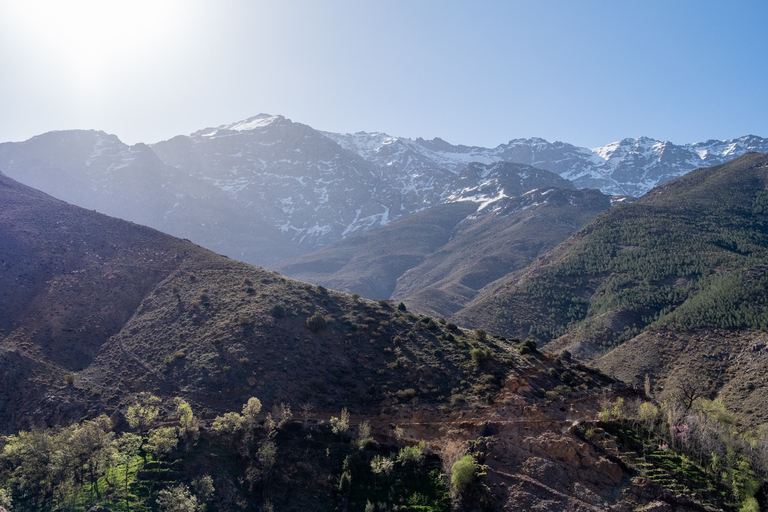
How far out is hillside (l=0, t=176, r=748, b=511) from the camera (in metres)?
36.5

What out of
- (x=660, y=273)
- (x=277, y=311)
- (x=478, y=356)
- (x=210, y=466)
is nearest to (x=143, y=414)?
(x=210, y=466)

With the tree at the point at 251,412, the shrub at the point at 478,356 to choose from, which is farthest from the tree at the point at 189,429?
the shrub at the point at 478,356

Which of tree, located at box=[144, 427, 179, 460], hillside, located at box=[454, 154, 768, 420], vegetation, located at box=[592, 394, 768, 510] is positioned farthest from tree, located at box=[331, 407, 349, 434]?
hillside, located at box=[454, 154, 768, 420]

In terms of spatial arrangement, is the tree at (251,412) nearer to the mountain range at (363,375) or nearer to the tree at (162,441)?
the mountain range at (363,375)

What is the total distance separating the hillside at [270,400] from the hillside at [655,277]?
93.3 feet

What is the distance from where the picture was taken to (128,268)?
238ft

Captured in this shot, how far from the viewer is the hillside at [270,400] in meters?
36.5

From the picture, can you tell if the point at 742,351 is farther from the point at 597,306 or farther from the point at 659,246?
the point at 659,246

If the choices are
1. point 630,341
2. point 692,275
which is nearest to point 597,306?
point 692,275

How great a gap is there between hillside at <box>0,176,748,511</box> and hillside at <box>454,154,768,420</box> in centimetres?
2843

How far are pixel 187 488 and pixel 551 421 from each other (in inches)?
1124

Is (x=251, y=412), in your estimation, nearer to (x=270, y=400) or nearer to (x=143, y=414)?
(x=270, y=400)

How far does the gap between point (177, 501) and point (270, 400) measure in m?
12.8

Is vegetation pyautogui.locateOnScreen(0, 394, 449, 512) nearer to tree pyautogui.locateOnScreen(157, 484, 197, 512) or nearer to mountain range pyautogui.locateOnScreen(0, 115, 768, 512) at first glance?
tree pyautogui.locateOnScreen(157, 484, 197, 512)
